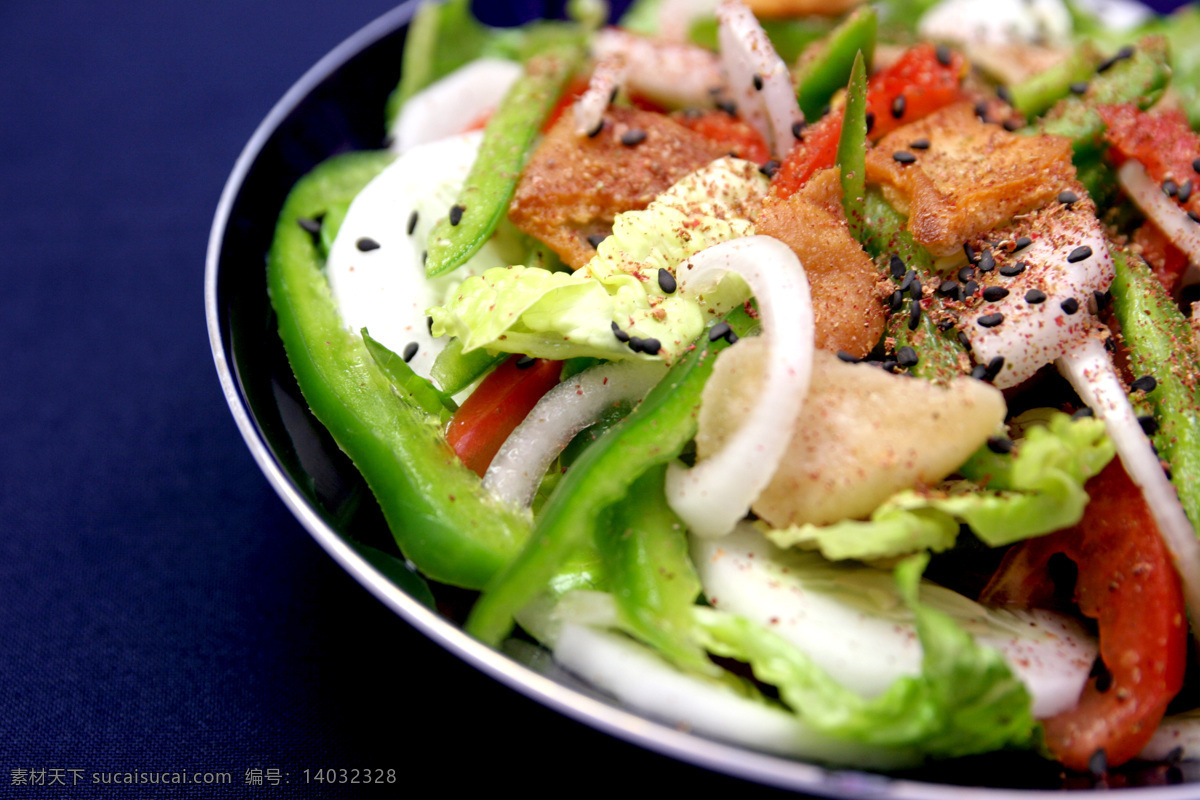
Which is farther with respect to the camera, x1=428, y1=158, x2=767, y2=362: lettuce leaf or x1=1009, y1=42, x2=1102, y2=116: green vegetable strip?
x1=1009, y1=42, x2=1102, y2=116: green vegetable strip

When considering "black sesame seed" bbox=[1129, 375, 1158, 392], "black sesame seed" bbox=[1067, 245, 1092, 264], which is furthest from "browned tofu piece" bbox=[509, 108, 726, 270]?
"black sesame seed" bbox=[1129, 375, 1158, 392]

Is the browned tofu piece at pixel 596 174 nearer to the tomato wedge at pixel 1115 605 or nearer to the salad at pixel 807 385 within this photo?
the salad at pixel 807 385

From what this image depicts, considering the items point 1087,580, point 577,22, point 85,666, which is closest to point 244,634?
point 85,666

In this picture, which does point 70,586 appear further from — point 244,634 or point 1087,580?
point 1087,580

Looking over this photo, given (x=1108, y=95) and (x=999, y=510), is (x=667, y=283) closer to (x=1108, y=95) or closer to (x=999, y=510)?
(x=999, y=510)

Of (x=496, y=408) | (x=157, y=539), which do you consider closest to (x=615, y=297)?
(x=496, y=408)

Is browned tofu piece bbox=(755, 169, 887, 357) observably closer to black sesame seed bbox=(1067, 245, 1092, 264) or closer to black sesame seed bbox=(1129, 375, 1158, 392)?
black sesame seed bbox=(1067, 245, 1092, 264)

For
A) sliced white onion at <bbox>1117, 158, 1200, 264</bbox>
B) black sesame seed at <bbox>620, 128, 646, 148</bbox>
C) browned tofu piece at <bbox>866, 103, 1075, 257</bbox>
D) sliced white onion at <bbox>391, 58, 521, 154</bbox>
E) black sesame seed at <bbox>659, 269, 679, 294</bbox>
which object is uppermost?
sliced white onion at <bbox>391, 58, 521, 154</bbox>

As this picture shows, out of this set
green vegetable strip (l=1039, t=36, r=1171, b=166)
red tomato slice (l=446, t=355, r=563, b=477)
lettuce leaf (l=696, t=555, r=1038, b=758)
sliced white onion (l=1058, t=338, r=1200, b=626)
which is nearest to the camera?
lettuce leaf (l=696, t=555, r=1038, b=758)

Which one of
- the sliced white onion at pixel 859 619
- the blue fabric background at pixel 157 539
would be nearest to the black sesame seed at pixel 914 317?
the sliced white onion at pixel 859 619
